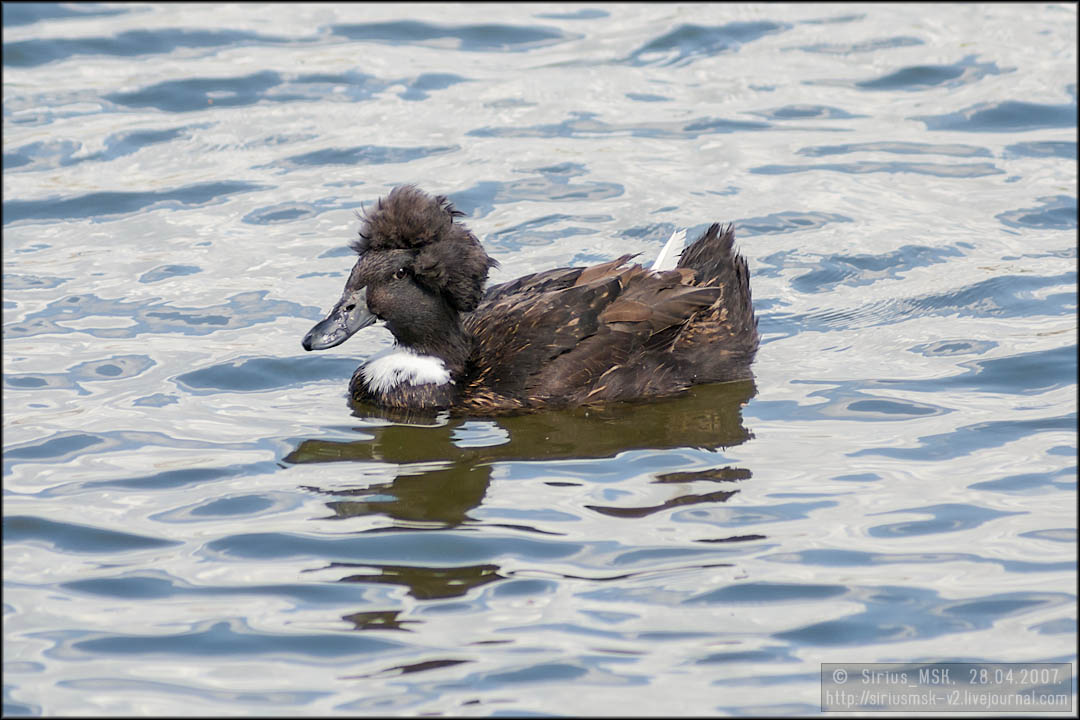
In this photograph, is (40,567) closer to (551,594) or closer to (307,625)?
(307,625)

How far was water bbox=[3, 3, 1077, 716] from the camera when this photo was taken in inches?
292

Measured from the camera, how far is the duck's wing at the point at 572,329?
10102 mm

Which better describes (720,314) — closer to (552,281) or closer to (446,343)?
(552,281)

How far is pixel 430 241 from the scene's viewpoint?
10109 millimetres

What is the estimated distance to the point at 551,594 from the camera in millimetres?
7766

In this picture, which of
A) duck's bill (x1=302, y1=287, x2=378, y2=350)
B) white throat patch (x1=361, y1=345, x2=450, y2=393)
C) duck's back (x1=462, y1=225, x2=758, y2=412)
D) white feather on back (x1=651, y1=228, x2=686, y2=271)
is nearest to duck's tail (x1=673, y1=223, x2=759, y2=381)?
duck's back (x1=462, y1=225, x2=758, y2=412)

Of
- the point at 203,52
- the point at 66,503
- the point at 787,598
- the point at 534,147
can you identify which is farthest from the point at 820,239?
the point at 203,52

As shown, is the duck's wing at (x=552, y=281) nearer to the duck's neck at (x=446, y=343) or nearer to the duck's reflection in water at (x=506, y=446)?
the duck's neck at (x=446, y=343)

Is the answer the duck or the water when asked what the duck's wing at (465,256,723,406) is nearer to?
the duck

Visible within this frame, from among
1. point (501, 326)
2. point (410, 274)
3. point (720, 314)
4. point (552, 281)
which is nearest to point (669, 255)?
point (720, 314)

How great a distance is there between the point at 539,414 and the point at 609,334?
71cm

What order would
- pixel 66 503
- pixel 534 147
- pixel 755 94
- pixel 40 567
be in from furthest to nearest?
pixel 755 94
pixel 534 147
pixel 66 503
pixel 40 567

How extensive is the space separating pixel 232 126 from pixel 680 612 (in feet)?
31.8

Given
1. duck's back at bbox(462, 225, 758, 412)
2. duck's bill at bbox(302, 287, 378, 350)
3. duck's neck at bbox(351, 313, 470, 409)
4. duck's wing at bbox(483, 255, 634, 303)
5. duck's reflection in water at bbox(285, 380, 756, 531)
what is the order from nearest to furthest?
1. duck's reflection in water at bbox(285, 380, 756, 531)
2. duck's bill at bbox(302, 287, 378, 350)
3. duck's back at bbox(462, 225, 758, 412)
4. duck's neck at bbox(351, 313, 470, 409)
5. duck's wing at bbox(483, 255, 634, 303)
